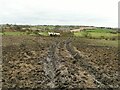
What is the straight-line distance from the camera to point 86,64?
23.0 metres

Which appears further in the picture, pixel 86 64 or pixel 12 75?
pixel 86 64

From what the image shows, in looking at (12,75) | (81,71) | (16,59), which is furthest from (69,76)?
(16,59)

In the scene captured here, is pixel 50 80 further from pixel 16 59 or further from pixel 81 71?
pixel 16 59

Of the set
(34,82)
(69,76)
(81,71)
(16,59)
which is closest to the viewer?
(34,82)

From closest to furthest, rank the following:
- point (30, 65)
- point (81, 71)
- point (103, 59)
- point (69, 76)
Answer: point (69, 76)
point (81, 71)
point (30, 65)
point (103, 59)

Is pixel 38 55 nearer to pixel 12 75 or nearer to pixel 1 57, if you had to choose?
pixel 1 57

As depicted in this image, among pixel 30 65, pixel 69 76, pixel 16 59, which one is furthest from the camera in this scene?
pixel 16 59

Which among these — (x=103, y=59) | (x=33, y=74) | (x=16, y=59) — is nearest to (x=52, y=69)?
(x=33, y=74)

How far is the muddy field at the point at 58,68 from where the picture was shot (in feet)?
58.6

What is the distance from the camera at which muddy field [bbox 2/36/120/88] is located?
704 inches

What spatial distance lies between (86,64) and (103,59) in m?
3.10

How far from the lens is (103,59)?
2569cm

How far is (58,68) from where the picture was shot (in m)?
20.9

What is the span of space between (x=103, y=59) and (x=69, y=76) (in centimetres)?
703
